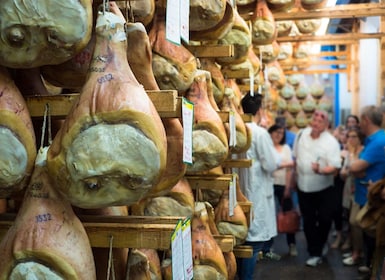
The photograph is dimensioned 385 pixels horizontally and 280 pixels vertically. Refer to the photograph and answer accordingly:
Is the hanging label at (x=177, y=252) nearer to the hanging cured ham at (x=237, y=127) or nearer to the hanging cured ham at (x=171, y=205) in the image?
the hanging cured ham at (x=171, y=205)

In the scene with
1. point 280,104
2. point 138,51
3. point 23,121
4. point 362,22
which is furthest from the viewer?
point 280,104

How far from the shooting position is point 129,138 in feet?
3.99

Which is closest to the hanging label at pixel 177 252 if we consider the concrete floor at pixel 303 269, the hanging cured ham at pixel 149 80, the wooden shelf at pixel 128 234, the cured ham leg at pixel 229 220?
the wooden shelf at pixel 128 234

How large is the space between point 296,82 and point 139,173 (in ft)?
32.0

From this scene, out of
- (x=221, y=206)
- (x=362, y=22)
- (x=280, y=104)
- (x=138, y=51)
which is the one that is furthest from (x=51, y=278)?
(x=280, y=104)

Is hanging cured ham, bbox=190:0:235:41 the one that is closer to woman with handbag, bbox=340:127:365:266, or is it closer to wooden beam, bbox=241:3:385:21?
wooden beam, bbox=241:3:385:21

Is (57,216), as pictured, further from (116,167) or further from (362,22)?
(362,22)

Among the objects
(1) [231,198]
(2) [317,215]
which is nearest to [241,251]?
(1) [231,198]

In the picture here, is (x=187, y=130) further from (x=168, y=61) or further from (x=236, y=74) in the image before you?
(x=236, y=74)

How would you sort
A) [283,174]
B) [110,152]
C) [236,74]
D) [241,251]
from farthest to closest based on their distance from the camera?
Result: [283,174], [236,74], [241,251], [110,152]

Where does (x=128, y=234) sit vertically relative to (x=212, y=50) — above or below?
below

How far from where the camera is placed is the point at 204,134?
221cm

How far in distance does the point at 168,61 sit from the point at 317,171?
3557 mm

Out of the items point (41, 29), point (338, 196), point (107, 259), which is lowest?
point (338, 196)
